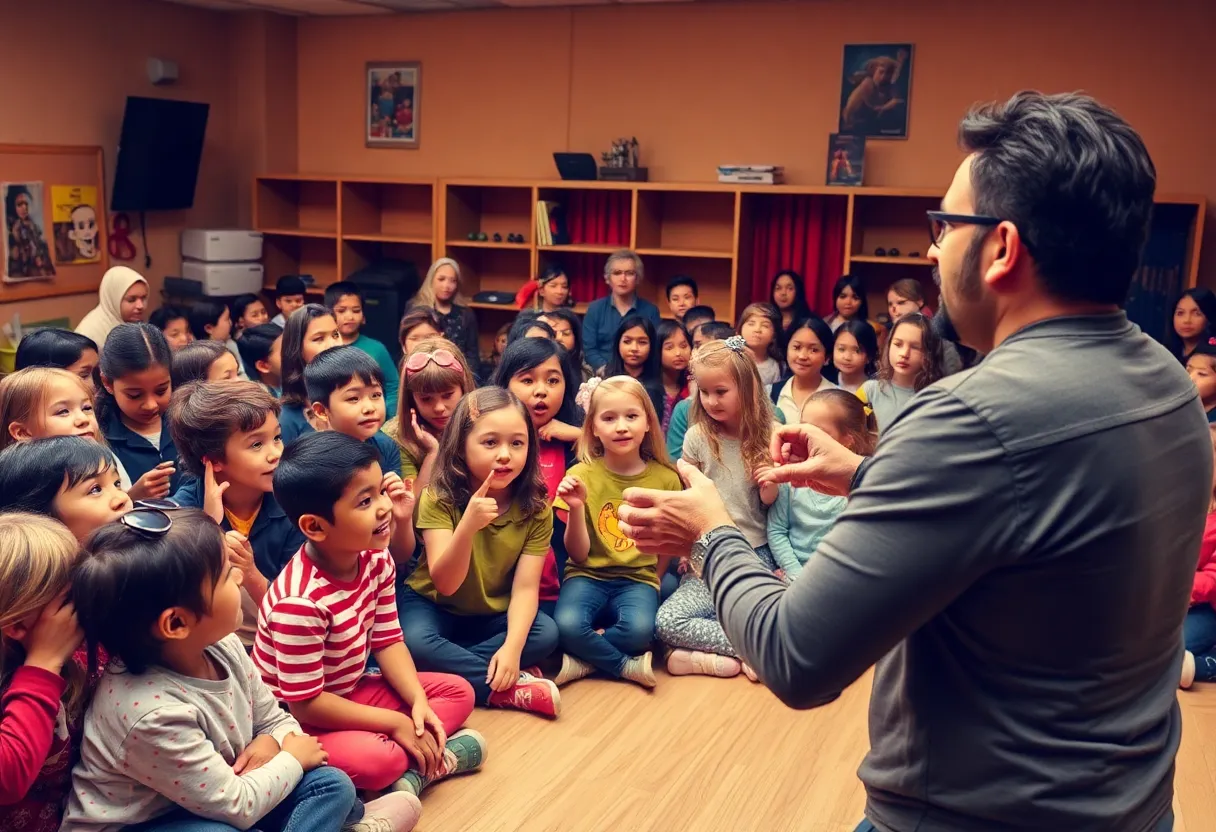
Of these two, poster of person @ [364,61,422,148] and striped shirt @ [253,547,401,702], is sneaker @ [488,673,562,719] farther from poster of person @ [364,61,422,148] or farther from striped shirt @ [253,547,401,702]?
poster of person @ [364,61,422,148]

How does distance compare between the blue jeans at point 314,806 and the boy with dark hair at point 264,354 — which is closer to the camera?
the blue jeans at point 314,806

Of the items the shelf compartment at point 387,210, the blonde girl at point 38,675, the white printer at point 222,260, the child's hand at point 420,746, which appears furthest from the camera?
the shelf compartment at point 387,210

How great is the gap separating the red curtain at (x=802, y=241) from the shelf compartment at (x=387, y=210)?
220 cm

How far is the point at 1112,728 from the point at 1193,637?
8.34 feet

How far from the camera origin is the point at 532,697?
2828mm

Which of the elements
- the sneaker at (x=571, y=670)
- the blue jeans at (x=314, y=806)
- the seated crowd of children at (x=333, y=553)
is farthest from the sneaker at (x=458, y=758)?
the sneaker at (x=571, y=670)

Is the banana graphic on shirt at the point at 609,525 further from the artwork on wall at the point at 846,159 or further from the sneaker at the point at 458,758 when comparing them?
the artwork on wall at the point at 846,159

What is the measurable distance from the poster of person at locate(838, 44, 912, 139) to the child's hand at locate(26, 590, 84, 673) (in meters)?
5.22

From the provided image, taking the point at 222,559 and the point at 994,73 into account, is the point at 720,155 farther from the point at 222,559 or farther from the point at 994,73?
the point at 222,559

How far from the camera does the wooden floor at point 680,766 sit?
2.36 meters

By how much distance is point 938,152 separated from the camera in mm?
5887

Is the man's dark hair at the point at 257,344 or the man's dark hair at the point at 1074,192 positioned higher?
the man's dark hair at the point at 1074,192

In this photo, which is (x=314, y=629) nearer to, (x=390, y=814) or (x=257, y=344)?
(x=390, y=814)

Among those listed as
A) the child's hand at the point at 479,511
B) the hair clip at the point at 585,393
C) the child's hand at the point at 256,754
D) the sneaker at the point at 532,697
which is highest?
the hair clip at the point at 585,393
